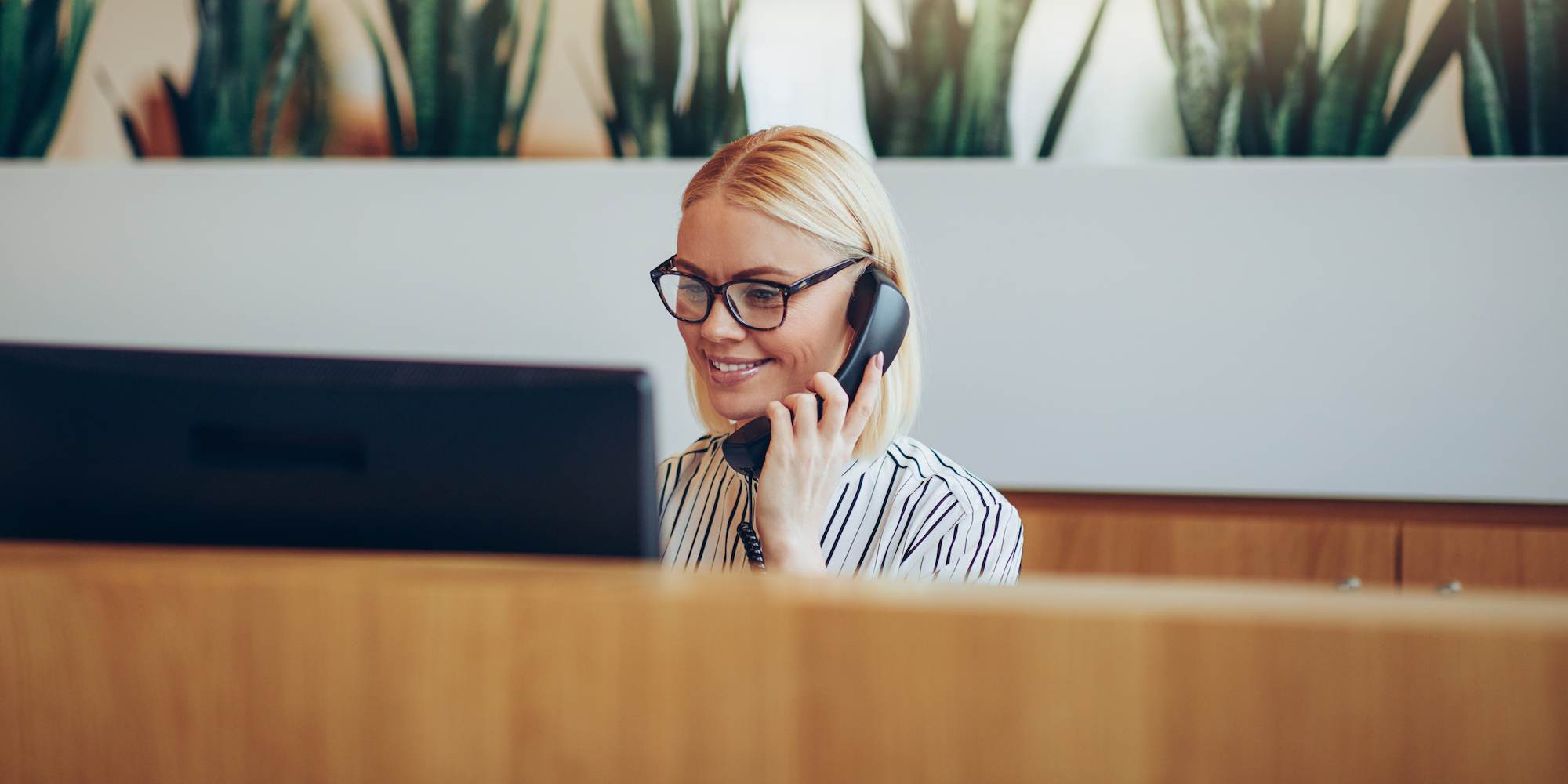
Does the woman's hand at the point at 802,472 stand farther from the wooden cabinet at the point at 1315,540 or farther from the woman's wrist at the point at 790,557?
the wooden cabinet at the point at 1315,540

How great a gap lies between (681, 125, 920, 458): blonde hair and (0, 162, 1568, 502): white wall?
0.49 m

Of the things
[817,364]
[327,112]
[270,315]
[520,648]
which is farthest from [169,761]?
[327,112]

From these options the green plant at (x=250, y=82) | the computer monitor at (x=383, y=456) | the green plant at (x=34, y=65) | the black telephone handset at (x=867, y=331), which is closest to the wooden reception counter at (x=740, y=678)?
the computer monitor at (x=383, y=456)

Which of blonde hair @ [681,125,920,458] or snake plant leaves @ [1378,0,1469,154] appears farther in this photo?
snake plant leaves @ [1378,0,1469,154]

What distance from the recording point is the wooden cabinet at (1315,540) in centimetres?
159

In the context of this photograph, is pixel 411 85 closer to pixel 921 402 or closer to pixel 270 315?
pixel 270 315

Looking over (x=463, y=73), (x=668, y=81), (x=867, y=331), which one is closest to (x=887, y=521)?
(x=867, y=331)

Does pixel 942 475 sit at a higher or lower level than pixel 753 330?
lower

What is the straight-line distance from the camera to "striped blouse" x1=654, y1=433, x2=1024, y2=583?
1.06 meters

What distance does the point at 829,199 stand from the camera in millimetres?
1146

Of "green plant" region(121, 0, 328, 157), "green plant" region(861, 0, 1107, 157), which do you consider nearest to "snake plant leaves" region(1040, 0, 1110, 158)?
"green plant" region(861, 0, 1107, 157)

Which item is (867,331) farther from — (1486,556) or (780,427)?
(1486,556)

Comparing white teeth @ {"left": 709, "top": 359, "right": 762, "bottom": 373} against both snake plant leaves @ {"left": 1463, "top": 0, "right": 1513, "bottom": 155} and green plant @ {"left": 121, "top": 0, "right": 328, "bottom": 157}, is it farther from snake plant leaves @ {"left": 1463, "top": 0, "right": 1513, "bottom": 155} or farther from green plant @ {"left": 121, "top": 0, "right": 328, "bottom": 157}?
snake plant leaves @ {"left": 1463, "top": 0, "right": 1513, "bottom": 155}

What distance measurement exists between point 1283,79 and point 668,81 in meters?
1.12
